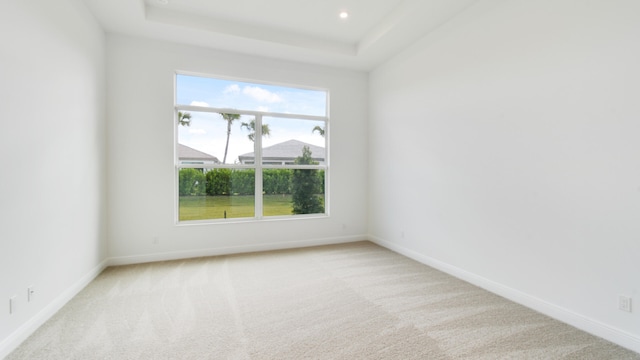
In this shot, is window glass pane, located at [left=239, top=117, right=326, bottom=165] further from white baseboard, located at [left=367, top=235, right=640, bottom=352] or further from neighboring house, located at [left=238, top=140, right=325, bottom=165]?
white baseboard, located at [left=367, top=235, right=640, bottom=352]

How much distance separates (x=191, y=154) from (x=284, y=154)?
1408 millimetres

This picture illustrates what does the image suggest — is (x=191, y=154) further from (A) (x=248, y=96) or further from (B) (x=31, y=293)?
(B) (x=31, y=293)

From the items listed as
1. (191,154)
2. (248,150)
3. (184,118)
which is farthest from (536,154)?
(184,118)

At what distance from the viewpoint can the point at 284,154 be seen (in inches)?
184

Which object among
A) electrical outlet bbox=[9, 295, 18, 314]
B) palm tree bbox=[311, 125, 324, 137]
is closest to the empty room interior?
electrical outlet bbox=[9, 295, 18, 314]

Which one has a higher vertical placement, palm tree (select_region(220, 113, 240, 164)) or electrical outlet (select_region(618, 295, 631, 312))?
palm tree (select_region(220, 113, 240, 164))

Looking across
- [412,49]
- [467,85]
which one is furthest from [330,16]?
[467,85]

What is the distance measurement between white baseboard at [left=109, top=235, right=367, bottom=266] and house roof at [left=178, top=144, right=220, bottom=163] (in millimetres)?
1340

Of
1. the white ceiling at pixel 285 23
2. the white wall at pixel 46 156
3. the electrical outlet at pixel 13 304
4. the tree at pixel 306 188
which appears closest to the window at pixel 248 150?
the tree at pixel 306 188

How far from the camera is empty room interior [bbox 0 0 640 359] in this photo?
2.02 metres

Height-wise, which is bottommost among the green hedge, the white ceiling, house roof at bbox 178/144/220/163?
the green hedge

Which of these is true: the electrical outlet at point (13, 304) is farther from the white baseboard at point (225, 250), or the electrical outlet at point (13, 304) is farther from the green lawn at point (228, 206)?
the green lawn at point (228, 206)

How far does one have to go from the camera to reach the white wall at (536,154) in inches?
78.8

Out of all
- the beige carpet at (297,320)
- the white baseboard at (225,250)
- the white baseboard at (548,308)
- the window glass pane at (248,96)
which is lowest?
the beige carpet at (297,320)
